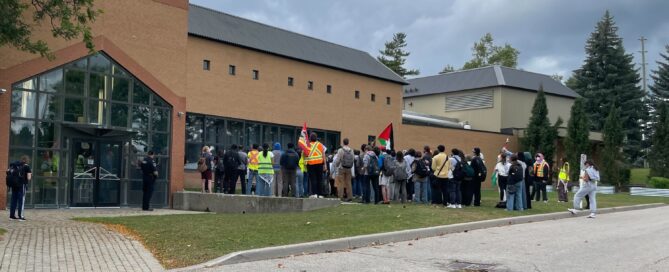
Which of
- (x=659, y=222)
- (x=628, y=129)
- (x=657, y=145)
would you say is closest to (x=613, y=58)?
(x=628, y=129)

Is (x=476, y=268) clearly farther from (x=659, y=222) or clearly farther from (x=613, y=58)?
(x=613, y=58)

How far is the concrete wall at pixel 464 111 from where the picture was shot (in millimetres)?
48875

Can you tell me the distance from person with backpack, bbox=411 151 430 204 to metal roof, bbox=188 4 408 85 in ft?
49.5

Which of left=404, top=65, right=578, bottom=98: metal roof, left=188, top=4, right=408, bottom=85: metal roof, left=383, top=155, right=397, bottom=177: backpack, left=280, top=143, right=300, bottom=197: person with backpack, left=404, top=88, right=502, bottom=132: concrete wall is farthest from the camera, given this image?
left=404, top=65, right=578, bottom=98: metal roof

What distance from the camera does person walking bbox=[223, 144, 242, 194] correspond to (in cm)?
2123

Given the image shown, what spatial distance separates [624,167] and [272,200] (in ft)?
111

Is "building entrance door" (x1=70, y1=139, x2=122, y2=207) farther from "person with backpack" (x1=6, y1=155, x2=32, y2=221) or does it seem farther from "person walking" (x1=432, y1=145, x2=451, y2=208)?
"person walking" (x1=432, y1=145, x2=451, y2=208)

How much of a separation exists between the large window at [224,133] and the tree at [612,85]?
3516 cm

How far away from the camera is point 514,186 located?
17.8 metres

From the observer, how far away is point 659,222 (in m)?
17.3

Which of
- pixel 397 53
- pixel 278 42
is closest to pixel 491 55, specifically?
pixel 397 53

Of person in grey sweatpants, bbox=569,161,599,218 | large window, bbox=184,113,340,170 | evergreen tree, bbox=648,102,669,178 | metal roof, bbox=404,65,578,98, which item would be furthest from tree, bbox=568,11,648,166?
person in grey sweatpants, bbox=569,161,599,218

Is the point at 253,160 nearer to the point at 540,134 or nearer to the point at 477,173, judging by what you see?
the point at 477,173

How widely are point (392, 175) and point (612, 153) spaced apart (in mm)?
31319
